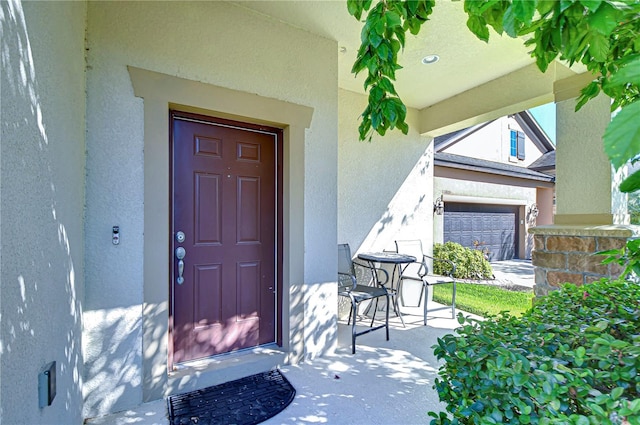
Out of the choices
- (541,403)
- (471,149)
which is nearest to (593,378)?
(541,403)

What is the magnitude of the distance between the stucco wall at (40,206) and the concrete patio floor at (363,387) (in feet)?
3.25

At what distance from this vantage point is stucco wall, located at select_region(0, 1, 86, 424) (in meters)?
1.00

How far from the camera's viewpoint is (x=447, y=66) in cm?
374

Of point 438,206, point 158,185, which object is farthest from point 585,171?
point 438,206

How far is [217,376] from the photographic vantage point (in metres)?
2.57

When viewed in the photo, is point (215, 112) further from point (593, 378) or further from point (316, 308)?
point (593, 378)

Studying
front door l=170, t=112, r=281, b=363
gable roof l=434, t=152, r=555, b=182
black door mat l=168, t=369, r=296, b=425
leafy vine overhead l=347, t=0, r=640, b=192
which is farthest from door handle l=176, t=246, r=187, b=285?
gable roof l=434, t=152, r=555, b=182

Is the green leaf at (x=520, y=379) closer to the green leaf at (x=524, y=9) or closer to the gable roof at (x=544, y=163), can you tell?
the green leaf at (x=524, y=9)

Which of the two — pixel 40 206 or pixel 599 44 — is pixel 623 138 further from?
pixel 40 206

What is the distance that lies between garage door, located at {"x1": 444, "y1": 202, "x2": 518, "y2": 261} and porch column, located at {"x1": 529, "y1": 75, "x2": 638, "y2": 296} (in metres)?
5.24

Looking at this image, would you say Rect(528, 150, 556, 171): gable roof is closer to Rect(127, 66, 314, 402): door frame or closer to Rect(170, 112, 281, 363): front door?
Rect(170, 112, 281, 363): front door

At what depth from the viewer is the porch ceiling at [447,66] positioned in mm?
2785

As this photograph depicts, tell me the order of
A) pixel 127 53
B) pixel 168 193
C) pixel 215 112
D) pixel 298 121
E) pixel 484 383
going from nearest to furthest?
1. pixel 484 383
2. pixel 127 53
3. pixel 168 193
4. pixel 215 112
5. pixel 298 121

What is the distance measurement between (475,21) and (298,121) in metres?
2.10
